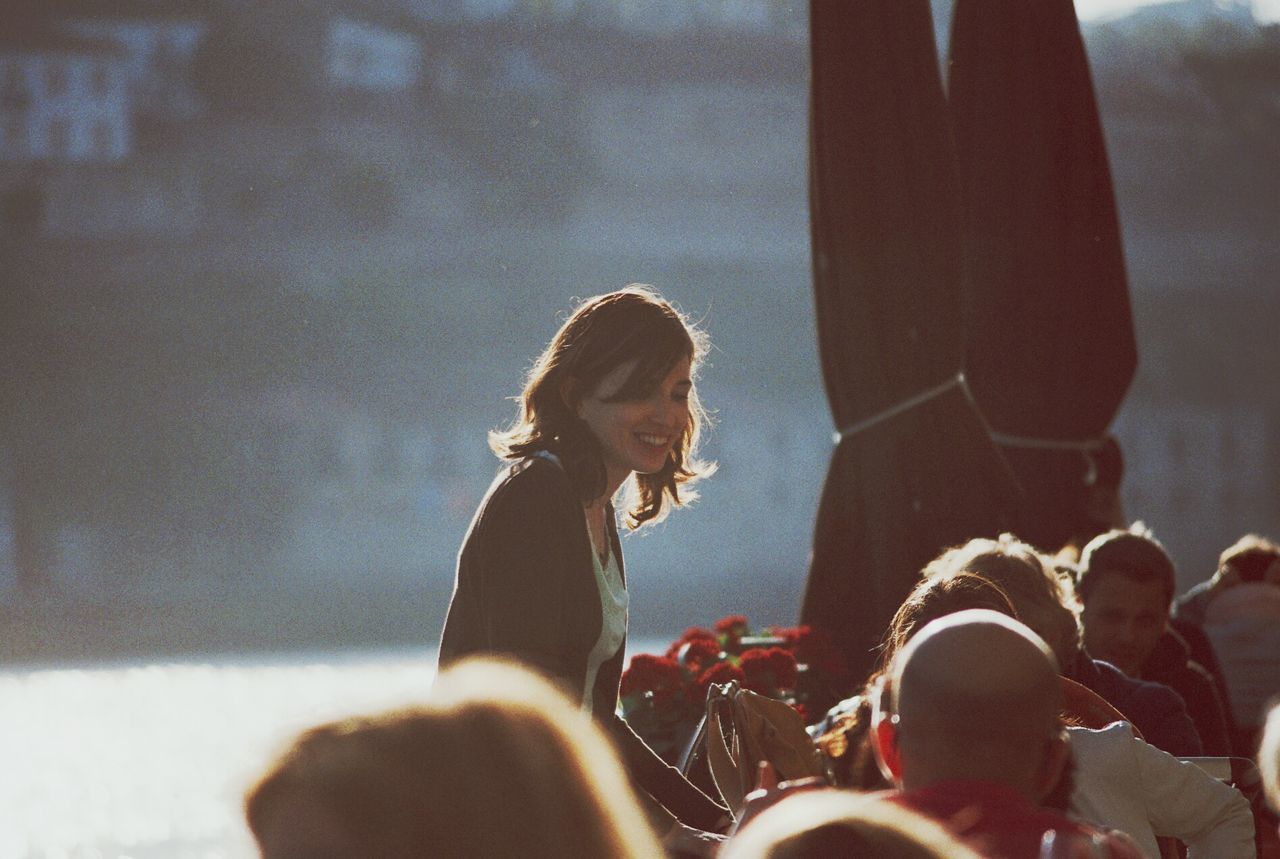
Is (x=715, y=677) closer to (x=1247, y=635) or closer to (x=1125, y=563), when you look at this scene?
(x=1125, y=563)

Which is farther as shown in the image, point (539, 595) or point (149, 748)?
point (149, 748)

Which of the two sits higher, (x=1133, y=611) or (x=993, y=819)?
(x=993, y=819)

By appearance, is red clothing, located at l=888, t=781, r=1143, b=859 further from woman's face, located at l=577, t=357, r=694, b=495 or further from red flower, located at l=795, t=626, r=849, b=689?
red flower, located at l=795, t=626, r=849, b=689

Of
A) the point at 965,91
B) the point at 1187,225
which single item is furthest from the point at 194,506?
the point at 965,91

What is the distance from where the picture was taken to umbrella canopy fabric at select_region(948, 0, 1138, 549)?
4.26 meters

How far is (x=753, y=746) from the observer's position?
69.1 inches

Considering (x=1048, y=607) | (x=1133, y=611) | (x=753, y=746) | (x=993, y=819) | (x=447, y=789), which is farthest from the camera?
(x=1133, y=611)

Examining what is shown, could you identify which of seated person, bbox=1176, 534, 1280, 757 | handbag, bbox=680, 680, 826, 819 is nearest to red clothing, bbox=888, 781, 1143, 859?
handbag, bbox=680, 680, 826, 819

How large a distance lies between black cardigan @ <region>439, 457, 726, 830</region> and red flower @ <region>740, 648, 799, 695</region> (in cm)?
111

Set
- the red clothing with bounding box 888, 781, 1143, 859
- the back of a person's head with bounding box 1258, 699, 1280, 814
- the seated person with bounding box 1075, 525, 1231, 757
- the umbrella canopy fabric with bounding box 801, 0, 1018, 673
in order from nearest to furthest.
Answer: the red clothing with bounding box 888, 781, 1143, 859
the back of a person's head with bounding box 1258, 699, 1280, 814
the seated person with bounding box 1075, 525, 1231, 757
the umbrella canopy fabric with bounding box 801, 0, 1018, 673

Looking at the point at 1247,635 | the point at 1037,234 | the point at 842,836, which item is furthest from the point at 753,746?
the point at 1037,234

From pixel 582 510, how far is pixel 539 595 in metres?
0.13

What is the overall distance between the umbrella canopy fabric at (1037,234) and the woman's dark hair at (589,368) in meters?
2.38

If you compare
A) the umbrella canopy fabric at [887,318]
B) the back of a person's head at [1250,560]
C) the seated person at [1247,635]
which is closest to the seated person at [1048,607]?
the umbrella canopy fabric at [887,318]
